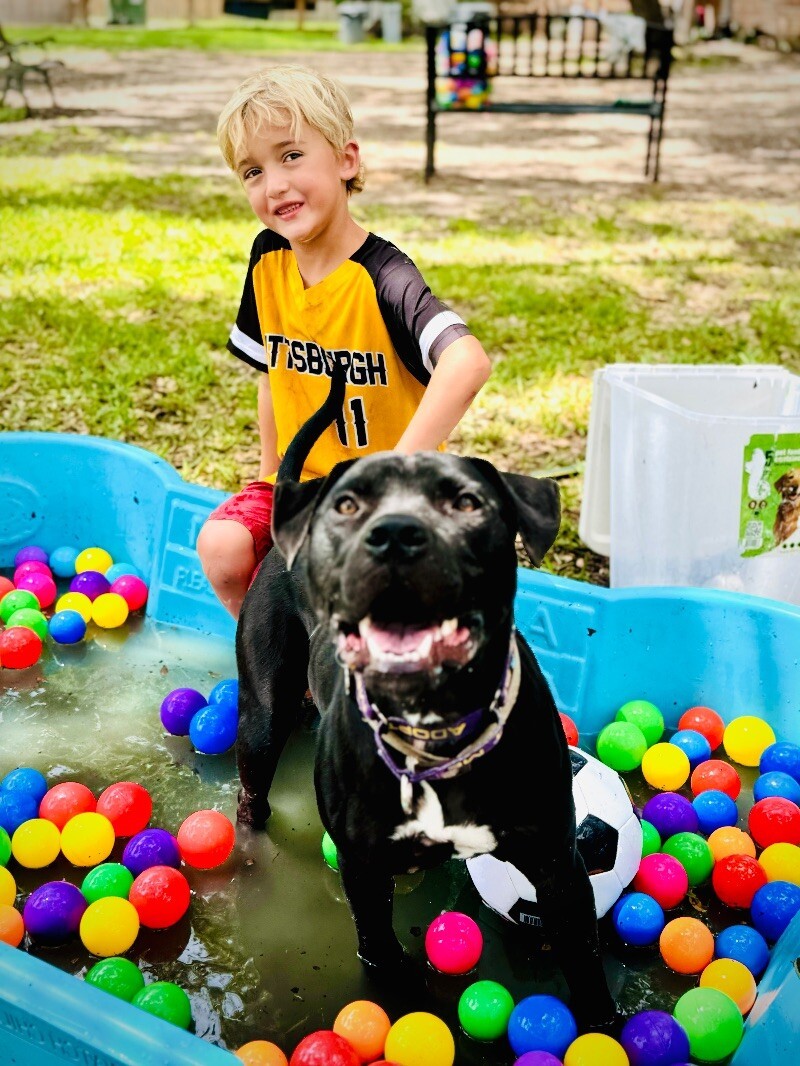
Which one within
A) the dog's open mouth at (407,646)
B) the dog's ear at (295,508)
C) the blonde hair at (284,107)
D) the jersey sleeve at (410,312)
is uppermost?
the blonde hair at (284,107)

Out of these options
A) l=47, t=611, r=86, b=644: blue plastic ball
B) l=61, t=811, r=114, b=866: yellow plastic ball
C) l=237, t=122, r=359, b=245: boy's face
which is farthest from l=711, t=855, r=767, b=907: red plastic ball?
l=47, t=611, r=86, b=644: blue plastic ball

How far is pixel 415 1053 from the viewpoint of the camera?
195 centimetres

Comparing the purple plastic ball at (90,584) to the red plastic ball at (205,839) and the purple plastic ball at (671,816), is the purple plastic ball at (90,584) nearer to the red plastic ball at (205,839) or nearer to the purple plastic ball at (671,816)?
the red plastic ball at (205,839)

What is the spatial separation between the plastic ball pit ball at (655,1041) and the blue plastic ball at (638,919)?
0.26 m

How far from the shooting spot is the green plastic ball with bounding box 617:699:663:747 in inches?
112

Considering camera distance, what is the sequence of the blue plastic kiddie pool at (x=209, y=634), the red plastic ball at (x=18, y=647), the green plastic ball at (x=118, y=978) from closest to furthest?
1. the blue plastic kiddie pool at (x=209, y=634)
2. the green plastic ball at (x=118, y=978)
3. the red plastic ball at (x=18, y=647)

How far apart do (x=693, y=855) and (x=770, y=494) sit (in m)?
1.05

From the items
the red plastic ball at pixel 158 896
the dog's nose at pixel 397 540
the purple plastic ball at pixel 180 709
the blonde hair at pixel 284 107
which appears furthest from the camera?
the purple plastic ball at pixel 180 709

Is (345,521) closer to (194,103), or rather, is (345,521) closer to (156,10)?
(194,103)

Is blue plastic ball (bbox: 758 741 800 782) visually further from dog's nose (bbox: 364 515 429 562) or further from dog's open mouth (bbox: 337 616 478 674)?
dog's nose (bbox: 364 515 429 562)

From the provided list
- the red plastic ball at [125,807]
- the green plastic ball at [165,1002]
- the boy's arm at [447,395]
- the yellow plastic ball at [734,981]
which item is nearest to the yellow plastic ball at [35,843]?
the red plastic ball at [125,807]

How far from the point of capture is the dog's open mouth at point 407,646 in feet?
4.90

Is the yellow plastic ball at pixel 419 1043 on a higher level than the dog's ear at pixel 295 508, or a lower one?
lower

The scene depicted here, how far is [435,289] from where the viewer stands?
19.2 ft
